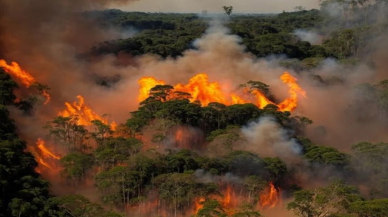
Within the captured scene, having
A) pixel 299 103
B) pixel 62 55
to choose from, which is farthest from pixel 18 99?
pixel 299 103

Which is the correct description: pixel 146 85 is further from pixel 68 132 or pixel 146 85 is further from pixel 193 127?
pixel 68 132

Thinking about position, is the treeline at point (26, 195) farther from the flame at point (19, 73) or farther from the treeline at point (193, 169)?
the flame at point (19, 73)

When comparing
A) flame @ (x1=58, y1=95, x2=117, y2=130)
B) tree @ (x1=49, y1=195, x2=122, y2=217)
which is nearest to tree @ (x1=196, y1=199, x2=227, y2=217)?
tree @ (x1=49, y1=195, x2=122, y2=217)

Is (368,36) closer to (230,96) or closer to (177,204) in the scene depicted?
(230,96)

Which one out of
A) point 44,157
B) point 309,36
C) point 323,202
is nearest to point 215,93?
point 44,157

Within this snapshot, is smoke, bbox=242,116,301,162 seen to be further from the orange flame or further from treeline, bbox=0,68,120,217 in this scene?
treeline, bbox=0,68,120,217

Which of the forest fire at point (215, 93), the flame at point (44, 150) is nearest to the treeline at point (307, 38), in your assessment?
the forest fire at point (215, 93)
